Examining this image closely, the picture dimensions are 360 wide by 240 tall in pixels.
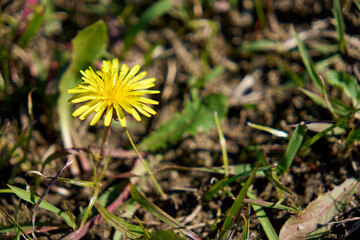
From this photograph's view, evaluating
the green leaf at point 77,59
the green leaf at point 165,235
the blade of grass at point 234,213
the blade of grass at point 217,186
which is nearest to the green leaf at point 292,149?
the blade of grass at point 217,186

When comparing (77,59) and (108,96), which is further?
(77,59)

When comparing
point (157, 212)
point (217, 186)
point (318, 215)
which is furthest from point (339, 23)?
point (157, 212)

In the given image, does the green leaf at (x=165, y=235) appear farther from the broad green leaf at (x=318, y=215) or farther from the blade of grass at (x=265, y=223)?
the broad green leaf at (x=318, y=215)

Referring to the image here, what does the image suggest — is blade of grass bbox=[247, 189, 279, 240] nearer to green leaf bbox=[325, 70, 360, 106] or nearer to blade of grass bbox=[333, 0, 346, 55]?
green leaf bbox=[325, 70, 360, 106]

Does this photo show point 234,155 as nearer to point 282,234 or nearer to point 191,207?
point 191,207

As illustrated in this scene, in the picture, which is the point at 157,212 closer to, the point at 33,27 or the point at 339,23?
the point at 33,27

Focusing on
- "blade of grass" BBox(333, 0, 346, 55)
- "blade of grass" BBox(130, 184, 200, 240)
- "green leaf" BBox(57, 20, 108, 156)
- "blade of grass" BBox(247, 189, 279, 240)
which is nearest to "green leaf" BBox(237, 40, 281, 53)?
"blade of grass" BBox(333, 0, 346, 55)

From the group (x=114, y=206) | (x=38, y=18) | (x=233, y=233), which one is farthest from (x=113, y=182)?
(x=38, y=18)
